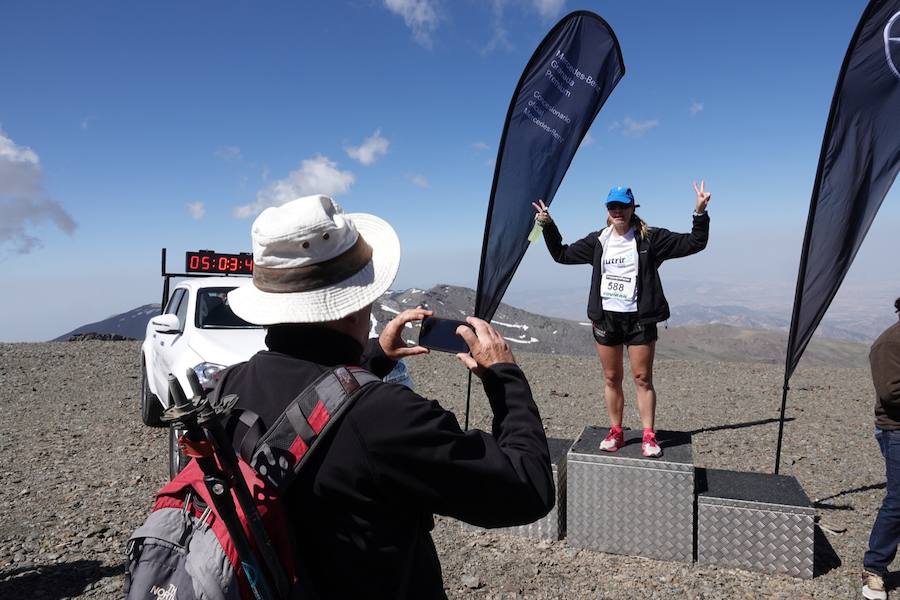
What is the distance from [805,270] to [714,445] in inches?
127

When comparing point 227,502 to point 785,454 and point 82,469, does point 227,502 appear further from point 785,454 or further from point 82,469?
point 785,454

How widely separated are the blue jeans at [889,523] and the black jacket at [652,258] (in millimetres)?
1718

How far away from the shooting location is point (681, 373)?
1199cm

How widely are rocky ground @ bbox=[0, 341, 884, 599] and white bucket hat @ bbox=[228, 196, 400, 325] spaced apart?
311cm

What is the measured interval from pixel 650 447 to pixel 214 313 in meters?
5.00

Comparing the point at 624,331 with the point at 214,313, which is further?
the point at 214,313

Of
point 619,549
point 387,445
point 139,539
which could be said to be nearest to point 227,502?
point 139,539

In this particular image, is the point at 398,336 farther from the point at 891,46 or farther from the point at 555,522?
the point at 891,46

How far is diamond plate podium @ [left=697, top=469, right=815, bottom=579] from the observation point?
13.1 feet

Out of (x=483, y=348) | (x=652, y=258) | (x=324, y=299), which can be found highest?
(x=652, y=258)

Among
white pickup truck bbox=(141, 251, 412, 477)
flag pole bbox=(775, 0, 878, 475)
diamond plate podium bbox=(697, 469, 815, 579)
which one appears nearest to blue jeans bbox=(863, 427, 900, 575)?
diamond plate podium bbox=(697, 469, 815, 579)

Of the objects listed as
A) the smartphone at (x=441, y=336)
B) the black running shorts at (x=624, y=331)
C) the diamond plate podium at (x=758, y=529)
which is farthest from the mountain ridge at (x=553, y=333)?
the diamond plate podium at (x=758, y=529)

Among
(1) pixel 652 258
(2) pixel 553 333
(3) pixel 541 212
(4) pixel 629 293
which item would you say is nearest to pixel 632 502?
(4) pixel 629 293

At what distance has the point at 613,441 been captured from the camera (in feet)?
15.4
